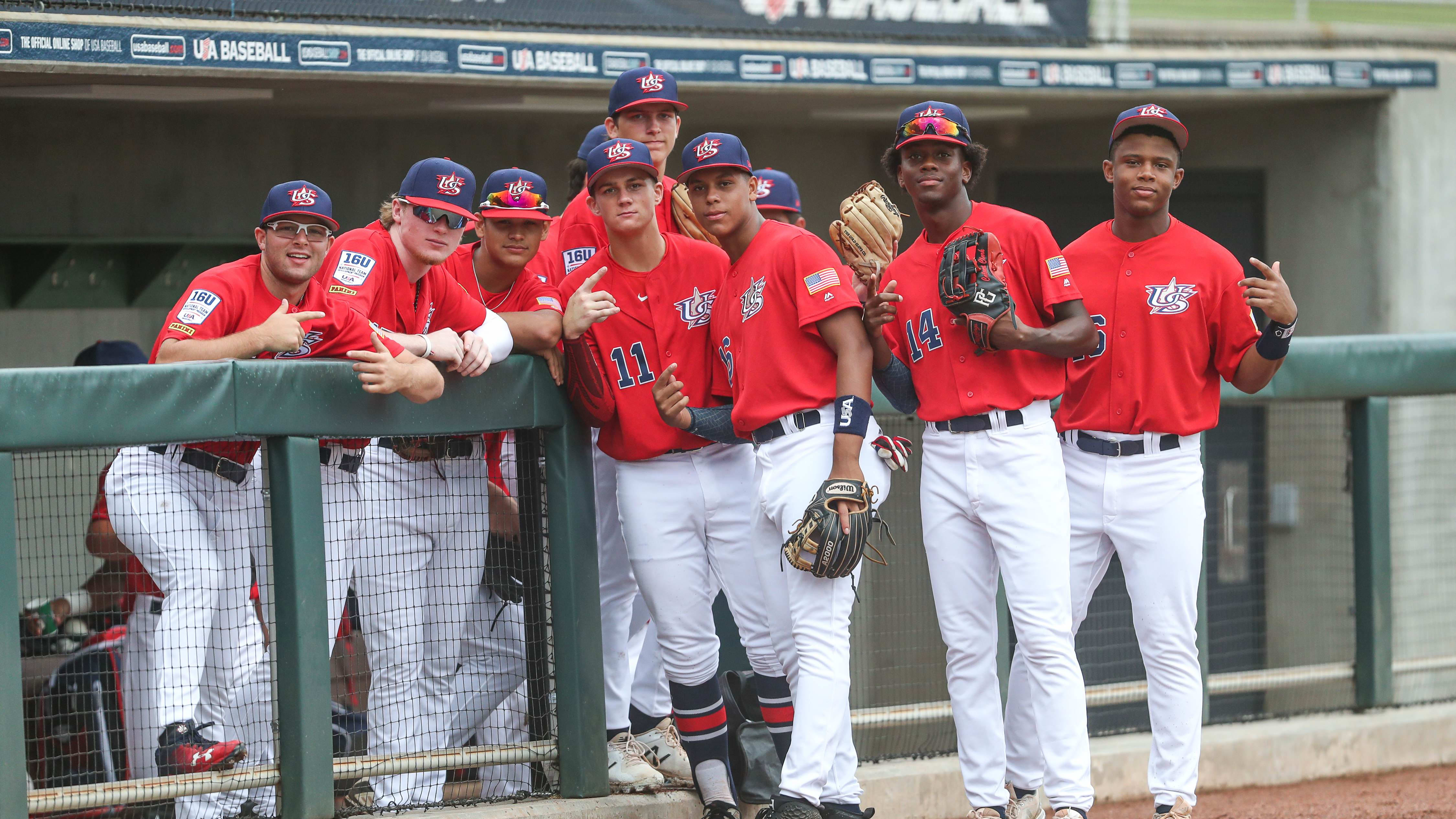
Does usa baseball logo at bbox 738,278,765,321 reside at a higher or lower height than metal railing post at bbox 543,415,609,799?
higher

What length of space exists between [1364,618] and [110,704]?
4310mm

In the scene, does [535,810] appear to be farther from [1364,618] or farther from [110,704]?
[1364,618]

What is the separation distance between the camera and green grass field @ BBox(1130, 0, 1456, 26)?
7793 mm

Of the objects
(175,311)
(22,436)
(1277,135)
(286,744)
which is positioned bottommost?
(286,744)

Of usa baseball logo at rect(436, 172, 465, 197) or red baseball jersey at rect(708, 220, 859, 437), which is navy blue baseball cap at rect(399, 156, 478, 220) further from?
red baseball jersey at rect(708, 220, 859, 437)

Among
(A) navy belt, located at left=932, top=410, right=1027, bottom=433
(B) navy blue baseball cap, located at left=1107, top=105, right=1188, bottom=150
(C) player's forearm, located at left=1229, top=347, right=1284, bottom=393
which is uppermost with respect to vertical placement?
(B) navy blue baseball cap, located at left=1107, top=105, right=1188, bottom=150

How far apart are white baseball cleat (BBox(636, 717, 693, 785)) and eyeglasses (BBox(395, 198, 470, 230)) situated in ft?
4.98

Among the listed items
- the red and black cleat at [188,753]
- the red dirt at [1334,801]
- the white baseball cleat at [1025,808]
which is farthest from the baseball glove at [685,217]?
the red dirt at [1334,801]

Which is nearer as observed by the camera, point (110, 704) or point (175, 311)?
point (175, 311)

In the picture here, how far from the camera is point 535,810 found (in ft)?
12.1

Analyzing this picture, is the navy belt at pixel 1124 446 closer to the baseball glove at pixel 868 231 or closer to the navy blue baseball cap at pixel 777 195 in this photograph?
the baseball glove at pixel 868 231

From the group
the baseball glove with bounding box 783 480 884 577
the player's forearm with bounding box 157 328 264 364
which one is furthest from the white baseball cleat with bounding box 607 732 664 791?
the player's forearm with bounding box 157 328 264 364

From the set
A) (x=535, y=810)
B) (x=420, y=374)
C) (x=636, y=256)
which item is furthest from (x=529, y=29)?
(x=535, y=810)

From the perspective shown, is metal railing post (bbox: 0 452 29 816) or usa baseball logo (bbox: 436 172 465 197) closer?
metal railing post (bbox: 0 452 29 816)
